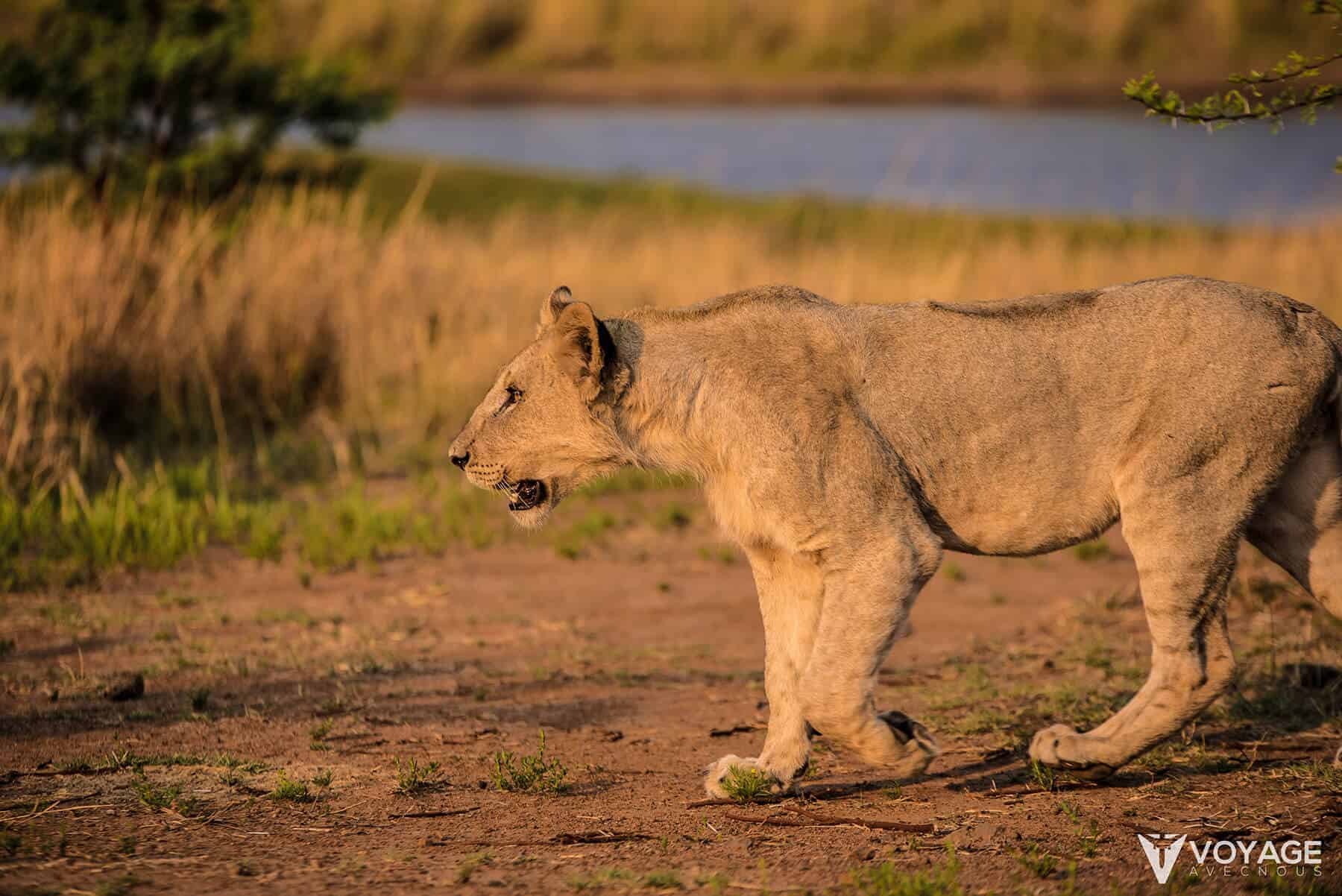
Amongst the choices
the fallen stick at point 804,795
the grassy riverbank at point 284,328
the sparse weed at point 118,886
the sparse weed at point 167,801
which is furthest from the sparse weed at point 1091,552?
the sparse weed at point 118,886

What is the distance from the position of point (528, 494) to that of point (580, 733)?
3.74ft

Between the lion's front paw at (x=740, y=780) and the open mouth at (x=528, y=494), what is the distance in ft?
4.11

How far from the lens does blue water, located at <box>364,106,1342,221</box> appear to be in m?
27.9

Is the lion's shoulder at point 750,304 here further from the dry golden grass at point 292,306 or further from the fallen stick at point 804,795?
the dry golden grass at point 292,306

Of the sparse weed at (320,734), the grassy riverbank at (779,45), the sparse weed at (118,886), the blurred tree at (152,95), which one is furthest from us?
the grassy riverbank at (779,45)

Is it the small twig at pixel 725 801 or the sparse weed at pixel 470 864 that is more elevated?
the sparse weed at pixel 470 864

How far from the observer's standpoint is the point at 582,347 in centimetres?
578

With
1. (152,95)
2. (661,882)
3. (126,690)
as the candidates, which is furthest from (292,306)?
(661,882)

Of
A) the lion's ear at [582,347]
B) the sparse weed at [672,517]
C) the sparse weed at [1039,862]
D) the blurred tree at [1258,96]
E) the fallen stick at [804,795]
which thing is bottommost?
the fallen stick at [804,795]

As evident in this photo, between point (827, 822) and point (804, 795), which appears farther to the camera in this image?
point (804, 795)

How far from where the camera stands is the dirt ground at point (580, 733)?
484cm

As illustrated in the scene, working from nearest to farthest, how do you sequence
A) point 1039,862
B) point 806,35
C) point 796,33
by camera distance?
point 1039,862 < point 806,35 < point 796,33

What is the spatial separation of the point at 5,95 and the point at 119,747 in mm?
11364

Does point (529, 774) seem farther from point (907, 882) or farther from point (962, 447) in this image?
point (962, 447)
